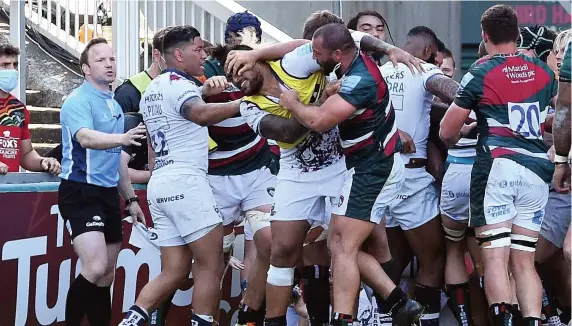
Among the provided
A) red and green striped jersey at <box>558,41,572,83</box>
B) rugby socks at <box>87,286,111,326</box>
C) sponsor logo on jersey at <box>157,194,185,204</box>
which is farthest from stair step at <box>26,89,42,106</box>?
red and green striped jersey at <box>558,41,572,83</box>

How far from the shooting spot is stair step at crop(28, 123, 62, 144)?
10.7 m

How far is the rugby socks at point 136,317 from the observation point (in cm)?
742

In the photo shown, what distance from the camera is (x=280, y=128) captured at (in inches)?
271

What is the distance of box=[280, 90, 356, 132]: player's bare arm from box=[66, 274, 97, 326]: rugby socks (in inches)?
80.0

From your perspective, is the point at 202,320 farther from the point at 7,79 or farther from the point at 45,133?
the point at 45,133

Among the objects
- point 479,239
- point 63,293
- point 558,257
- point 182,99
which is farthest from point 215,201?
point 558,257

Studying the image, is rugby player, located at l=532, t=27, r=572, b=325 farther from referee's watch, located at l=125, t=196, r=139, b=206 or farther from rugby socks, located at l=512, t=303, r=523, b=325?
referee's watch, located at l=125, t=196, r=139, b=206

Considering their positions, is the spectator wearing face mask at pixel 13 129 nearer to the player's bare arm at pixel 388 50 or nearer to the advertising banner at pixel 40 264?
the advertising banner at pixel 40 264

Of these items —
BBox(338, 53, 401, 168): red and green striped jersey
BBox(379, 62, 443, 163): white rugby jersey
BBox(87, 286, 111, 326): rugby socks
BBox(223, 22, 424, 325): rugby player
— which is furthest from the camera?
BBox(379, 62, 443, 163): white rugby jersey

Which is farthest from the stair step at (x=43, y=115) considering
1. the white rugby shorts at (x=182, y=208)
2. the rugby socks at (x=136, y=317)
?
the rugby socks at (x=136, y=317)

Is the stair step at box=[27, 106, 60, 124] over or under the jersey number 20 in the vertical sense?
under

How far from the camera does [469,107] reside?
279 inches

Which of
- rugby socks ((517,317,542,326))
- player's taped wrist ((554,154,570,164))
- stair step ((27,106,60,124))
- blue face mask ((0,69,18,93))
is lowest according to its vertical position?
rugby socks ((517,317,542,326))

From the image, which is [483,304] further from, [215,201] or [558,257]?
[215,201]
